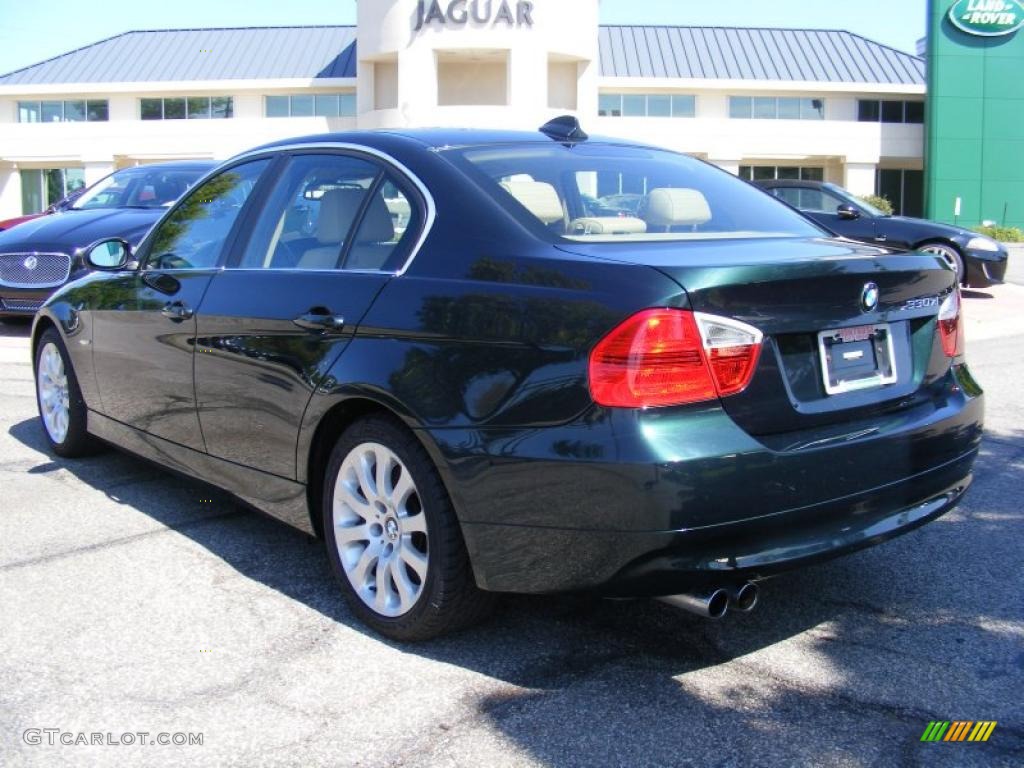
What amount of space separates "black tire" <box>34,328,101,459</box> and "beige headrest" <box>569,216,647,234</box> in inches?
128

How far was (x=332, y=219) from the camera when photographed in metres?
3.96

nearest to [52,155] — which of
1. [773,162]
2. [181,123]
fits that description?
[181,123]

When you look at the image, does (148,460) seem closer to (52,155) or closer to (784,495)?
(784,495)

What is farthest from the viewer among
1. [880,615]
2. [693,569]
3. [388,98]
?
[388,98]

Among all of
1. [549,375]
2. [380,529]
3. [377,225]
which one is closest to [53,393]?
[377,225]

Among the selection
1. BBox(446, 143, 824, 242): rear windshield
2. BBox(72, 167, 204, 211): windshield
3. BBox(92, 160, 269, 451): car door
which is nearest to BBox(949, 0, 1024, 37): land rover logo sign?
BBox(72, 167, 204, 211): windshield

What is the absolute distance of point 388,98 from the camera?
142 ft

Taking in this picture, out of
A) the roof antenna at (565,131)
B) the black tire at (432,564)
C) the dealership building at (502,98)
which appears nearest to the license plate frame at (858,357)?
the black tire at (432,564)

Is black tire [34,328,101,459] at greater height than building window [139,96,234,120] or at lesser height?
lesser

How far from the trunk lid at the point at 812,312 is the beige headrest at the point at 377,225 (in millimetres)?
761

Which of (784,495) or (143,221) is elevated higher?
(143,221)

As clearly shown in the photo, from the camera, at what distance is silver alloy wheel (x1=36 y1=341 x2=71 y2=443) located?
5844 mm

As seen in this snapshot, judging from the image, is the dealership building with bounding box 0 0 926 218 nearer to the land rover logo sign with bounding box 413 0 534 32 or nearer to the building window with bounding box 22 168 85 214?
the building window with bounding box 22 168 85 214

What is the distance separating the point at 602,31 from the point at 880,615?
51.8 meters
